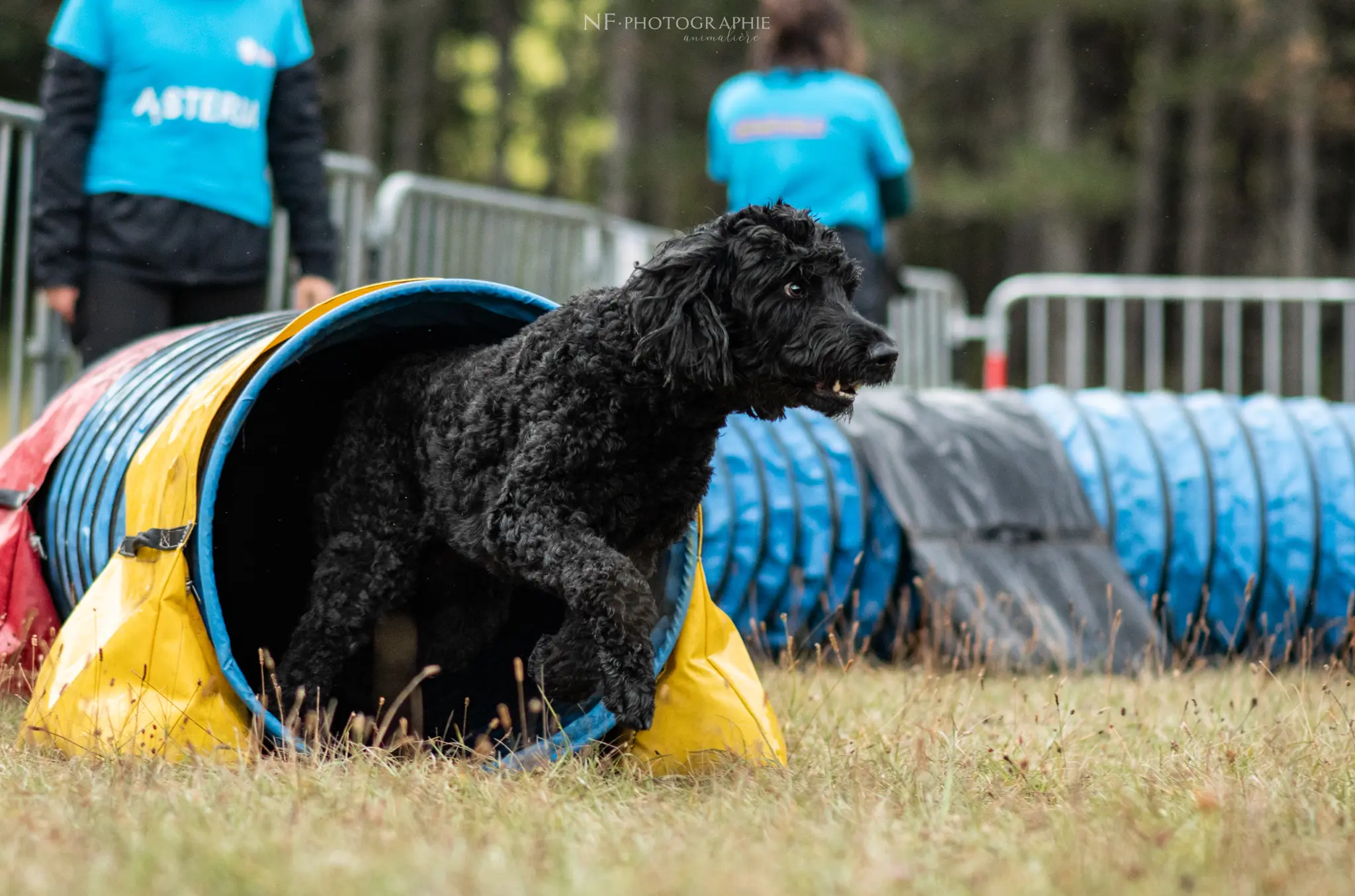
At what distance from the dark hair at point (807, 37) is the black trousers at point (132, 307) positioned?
7.71 ft

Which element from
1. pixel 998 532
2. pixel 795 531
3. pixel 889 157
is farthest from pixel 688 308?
pixel 889 157

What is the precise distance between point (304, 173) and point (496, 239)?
2647 millimetres

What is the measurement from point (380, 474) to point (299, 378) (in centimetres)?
75

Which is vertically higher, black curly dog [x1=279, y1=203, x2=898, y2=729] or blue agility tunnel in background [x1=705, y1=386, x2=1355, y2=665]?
black curly dog [x1=279, y1=203, x2=898, y2=729]

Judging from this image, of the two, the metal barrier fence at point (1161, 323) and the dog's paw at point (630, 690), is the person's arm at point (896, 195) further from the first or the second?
the metal barrier fence at point (1161, 323)

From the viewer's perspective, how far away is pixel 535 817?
255cm

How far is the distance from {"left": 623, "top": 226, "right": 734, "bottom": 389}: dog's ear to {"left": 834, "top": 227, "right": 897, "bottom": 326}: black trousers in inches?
108

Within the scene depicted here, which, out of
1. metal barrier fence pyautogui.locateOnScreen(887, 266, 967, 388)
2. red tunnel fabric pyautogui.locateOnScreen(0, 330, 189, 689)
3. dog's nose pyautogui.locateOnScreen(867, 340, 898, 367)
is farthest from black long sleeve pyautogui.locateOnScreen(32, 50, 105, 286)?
metal barrier fence pyautogui.locateOnScreen(887, 266, 967, 388)

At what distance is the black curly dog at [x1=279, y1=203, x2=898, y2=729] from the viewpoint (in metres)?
3.03

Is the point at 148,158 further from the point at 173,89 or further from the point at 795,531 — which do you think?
the point at 795,531

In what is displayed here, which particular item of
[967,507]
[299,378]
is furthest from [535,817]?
[967,507]

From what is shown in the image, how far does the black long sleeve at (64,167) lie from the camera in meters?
4.66

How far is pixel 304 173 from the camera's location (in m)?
5.16

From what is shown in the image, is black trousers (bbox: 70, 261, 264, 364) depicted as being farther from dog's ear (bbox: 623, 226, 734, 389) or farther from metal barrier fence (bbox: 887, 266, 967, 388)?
metal barrier fence (bbox: 887, 266, 967, 388)
